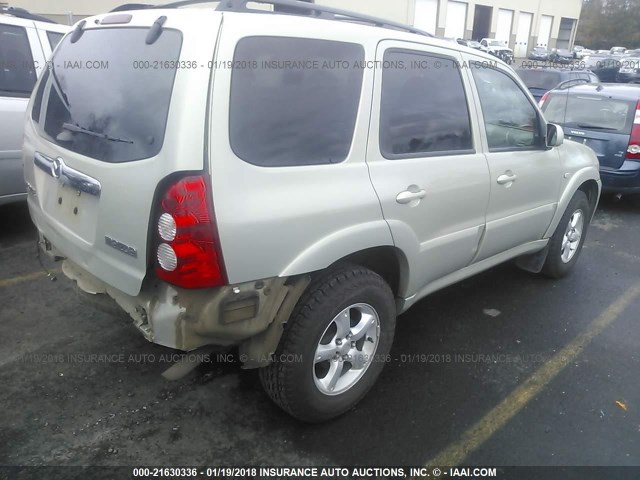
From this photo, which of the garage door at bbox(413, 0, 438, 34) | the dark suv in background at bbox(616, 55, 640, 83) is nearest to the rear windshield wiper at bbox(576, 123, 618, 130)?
the dark suv in background at bbox(616, 55, 640, 83)

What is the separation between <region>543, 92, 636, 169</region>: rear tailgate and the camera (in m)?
6.33

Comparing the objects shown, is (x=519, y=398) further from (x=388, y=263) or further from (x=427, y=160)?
(x=427, y=160)

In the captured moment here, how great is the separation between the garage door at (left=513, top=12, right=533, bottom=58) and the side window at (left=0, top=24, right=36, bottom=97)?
132 ft

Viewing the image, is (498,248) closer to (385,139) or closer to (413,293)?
(413,293)

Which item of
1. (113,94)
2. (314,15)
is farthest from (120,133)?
(314,15)

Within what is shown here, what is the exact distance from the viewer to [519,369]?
315cm

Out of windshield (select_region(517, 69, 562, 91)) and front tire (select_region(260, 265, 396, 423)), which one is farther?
windshield (select_region(517, 69, 562, 91))

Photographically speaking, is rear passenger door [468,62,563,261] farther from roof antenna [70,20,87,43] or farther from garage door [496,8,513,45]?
garage door [496,8,513,45]

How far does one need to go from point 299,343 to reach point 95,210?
1063 millimetres

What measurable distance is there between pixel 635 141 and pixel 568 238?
2.75m

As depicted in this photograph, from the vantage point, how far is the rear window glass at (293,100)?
201cm

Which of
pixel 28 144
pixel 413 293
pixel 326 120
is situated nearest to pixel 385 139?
pixel 326 120

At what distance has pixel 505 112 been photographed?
3.41 metres

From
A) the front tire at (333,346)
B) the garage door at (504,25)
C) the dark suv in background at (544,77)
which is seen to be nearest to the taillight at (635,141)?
the front tire at (333,346)
